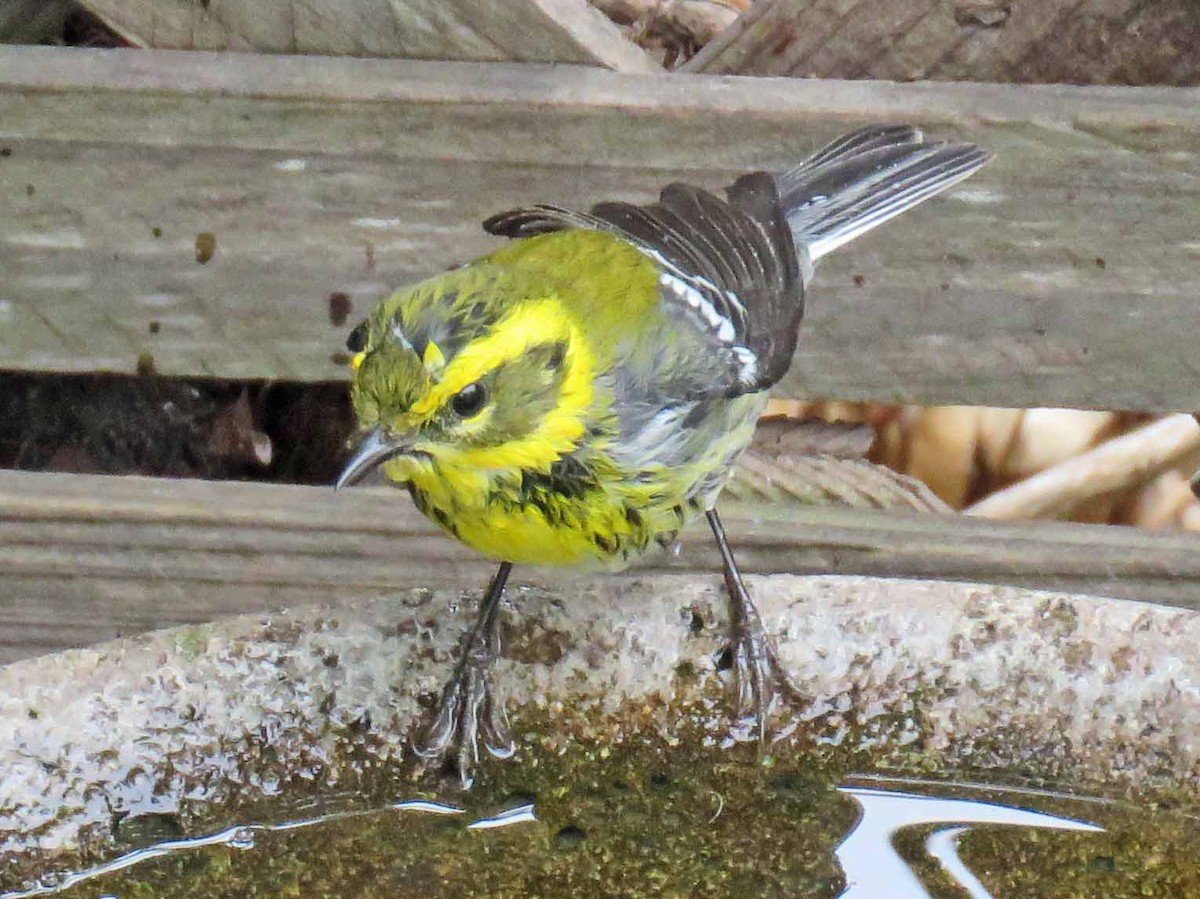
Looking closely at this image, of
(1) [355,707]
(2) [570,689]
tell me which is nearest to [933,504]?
(2) [570,689]

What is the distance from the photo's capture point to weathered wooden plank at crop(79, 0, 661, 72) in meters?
1.62

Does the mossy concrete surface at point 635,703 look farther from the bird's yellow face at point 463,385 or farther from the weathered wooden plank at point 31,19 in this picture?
the weathered wooden plank at point 31,19

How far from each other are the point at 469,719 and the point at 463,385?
27 cm

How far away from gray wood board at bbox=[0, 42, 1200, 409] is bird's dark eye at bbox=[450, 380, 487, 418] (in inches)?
13.5

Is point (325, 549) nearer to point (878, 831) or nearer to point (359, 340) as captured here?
point (359, 340)

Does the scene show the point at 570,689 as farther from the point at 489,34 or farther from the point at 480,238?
the point at 489,34

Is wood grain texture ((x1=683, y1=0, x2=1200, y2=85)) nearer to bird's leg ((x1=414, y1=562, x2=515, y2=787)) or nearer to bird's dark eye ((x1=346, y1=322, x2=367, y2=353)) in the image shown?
bird's dark eye ((x1=346, y1=322, x2=367, y2=353))

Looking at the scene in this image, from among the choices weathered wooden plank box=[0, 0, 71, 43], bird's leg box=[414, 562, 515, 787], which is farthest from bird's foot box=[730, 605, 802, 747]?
weathered wooden plank box=[0, 0, 71, 43]

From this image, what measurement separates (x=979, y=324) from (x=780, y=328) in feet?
0.74

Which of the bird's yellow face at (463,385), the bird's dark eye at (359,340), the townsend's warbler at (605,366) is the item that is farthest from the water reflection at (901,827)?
the bird's dark eye at (359,340)

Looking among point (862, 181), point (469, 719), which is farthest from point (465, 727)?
point (862, 181)

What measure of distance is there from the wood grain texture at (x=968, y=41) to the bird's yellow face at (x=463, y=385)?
383 millimetres

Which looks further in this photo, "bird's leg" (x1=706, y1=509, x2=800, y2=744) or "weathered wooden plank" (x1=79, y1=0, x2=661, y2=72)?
"weathered wooden plank" (x1=79, y1=0, x2=661, y2=72)

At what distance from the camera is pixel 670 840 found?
3.95ft
